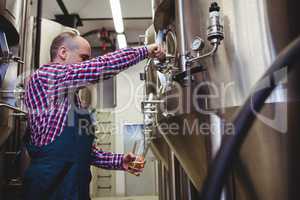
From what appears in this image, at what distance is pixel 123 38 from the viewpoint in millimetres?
4605

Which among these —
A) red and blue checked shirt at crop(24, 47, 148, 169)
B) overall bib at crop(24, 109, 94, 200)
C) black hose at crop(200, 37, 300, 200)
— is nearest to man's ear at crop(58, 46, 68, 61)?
red and blue checked shirt at crop(24, 47, 148, 169)

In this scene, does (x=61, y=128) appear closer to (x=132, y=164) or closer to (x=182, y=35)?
(x=132, y=164)

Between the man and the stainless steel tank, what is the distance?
0.80 feet

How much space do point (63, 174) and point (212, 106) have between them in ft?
1.75

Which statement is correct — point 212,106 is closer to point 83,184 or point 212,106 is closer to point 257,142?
point 257,142

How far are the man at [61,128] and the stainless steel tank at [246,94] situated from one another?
0.25 metres

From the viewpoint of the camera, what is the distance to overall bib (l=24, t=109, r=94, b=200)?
3.20 feet

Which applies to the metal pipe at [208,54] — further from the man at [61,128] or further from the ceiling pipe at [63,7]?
the ceiling pipe at [63,7]

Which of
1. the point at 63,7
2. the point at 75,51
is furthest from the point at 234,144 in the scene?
the point at 63,7

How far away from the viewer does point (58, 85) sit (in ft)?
3.34

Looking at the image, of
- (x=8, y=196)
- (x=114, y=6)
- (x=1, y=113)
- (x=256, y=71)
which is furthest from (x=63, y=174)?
(x=114, y=6)

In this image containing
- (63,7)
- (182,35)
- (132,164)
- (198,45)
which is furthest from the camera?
(63,7)

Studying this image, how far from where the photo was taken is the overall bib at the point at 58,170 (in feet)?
3.20

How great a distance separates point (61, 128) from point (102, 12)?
354cm
